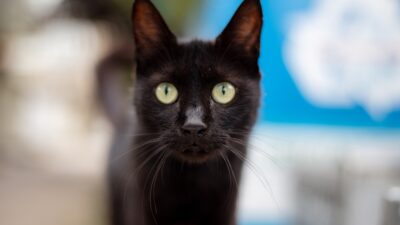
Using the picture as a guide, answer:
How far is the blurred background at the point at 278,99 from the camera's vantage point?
785 mm

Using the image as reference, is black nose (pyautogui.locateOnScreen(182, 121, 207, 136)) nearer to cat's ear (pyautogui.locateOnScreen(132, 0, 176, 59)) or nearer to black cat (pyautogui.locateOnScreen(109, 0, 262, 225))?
black cat (pyautogui.locateOnScreen(109, 0, 262, 225))

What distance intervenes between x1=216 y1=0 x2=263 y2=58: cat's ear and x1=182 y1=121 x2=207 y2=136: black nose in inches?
4.7

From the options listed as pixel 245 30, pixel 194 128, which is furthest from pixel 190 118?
pixel 245 30

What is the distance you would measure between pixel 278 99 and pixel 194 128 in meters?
0.28

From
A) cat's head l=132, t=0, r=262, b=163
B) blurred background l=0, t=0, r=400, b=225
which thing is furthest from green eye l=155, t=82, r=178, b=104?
blurred background l=0, t=0, r=400, b=225

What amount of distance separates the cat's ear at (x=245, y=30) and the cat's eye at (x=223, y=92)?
5 cm

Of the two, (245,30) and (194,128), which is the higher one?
(245,30)

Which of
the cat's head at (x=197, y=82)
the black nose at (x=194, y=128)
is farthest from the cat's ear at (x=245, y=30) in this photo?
the black nose at (x=194, y=128)

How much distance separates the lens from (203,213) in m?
0.66

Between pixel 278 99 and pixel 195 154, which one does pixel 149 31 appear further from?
pixel 278 99

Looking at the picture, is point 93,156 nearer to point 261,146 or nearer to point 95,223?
point 95,223

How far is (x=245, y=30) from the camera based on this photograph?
59cm

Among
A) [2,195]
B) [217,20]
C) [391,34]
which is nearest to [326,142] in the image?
[391,34]

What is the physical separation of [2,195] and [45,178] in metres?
0.13
